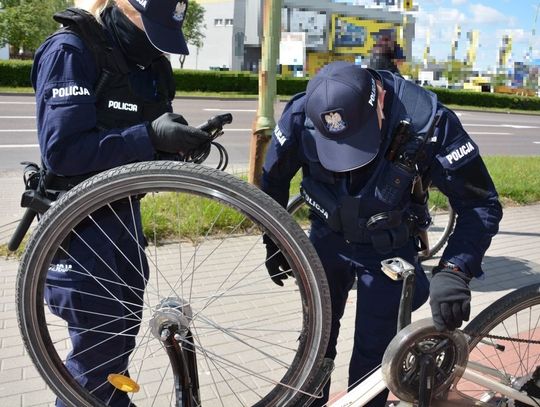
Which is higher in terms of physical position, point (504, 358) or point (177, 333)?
point (177, 333)

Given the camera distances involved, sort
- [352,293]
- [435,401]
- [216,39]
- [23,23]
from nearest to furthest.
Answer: [435,401], [352,293], [23,23], [216,39]

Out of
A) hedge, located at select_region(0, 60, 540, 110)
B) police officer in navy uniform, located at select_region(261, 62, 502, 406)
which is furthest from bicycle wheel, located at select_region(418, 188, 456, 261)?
hedge, located at select_region(0, 60, 540, 110)

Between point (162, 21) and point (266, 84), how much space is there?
3.59 m

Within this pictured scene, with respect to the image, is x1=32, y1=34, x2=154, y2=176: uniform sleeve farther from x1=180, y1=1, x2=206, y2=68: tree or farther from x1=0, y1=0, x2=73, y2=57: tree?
x1=180, y1=1, x2=206, y2=68: tree

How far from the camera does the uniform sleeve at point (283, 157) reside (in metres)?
2.18

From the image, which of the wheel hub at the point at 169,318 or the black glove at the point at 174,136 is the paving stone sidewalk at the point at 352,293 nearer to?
the wheel hub at the point at 169,318

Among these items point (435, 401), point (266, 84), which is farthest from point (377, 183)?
point (266, 84)

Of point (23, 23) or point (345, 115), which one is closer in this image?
point (345, 115)

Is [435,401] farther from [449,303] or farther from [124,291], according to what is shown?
[124,291]

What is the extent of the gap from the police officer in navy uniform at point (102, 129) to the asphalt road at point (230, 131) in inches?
253

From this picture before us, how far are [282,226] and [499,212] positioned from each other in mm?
952

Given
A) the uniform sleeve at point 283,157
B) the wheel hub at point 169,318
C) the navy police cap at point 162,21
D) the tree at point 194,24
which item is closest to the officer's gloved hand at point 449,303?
the uniform sleeve at point 283,157

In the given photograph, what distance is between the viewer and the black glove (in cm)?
178

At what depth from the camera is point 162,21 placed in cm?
195
